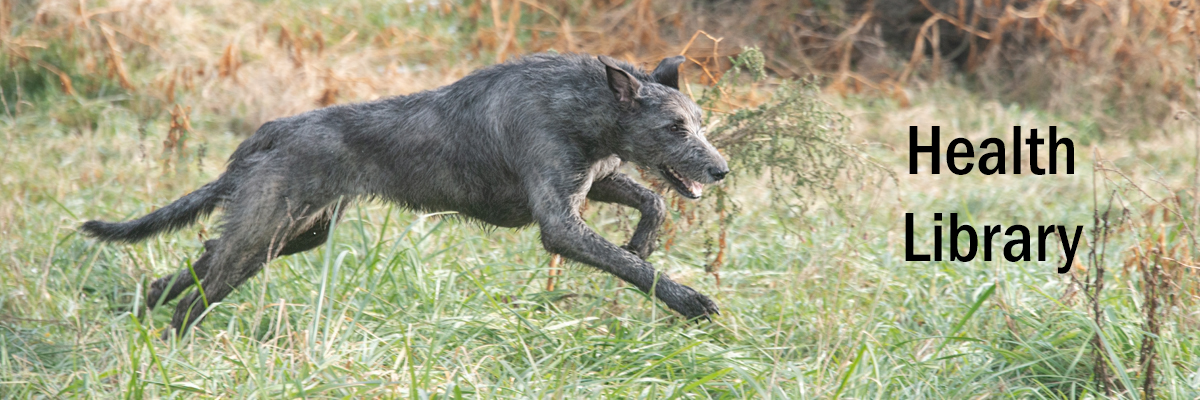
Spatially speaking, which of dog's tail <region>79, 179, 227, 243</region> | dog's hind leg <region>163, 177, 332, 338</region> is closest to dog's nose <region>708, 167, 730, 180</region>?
dog's hind leg <region>163, 177, 332, 338</region>

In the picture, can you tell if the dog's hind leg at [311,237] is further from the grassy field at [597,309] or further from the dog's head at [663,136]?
the dog's head at [663,136]

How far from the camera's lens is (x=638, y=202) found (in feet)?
15.3

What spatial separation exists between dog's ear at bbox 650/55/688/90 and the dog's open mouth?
1.33ft

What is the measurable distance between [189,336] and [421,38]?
22.4 feet

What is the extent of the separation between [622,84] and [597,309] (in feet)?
3.60

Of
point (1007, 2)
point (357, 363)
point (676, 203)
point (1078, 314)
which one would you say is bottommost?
point (357, 363)

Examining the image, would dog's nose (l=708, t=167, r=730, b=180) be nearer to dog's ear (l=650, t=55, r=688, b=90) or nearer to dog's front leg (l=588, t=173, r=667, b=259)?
dog's front leg (l=588, t=173, r=667, b=259)

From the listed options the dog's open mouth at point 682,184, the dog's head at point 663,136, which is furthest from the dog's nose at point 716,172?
the dog's open mouth at point 682,184

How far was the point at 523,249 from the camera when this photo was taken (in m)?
5.84

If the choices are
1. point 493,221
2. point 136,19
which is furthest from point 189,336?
point 136,19

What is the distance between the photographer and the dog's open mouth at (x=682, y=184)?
4.45m

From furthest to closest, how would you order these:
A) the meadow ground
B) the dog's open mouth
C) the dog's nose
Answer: the dog's open mouth < the dog's nose < the meadow ground

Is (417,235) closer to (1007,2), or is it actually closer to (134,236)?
(134,236)

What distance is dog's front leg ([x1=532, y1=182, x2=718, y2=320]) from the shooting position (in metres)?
4.20
